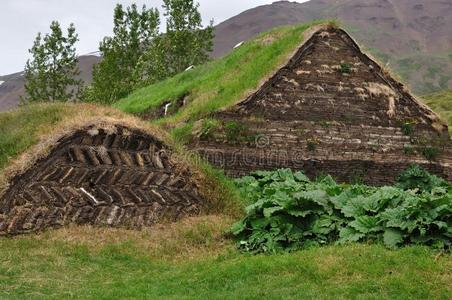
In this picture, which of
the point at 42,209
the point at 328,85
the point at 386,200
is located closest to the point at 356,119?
the point at 328,85

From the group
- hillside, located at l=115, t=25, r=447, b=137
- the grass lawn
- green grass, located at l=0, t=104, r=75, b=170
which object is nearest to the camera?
the grass lawn

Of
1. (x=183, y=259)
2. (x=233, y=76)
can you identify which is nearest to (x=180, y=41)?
(x=233, y=76)

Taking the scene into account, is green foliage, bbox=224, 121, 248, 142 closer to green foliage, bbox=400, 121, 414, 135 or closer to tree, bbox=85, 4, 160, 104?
green foliage, bbox=400, 121, 414, 135

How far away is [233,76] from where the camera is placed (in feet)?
63.1

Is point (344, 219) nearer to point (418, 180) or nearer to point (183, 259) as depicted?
point (183, 259)

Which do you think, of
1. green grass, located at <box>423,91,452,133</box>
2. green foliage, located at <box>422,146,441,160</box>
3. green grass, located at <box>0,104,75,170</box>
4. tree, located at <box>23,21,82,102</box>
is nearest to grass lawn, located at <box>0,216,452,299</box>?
green grass, located at <box>0,104,75,170</box>

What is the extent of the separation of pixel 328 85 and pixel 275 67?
1.87m

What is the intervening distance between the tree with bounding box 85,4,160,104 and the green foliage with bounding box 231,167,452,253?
32.7 m

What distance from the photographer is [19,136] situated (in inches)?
460

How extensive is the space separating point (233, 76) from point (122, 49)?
87.7ft

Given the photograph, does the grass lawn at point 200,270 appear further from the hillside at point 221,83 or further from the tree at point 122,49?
the tree at point 122,49

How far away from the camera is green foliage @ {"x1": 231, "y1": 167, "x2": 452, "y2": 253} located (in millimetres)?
8734

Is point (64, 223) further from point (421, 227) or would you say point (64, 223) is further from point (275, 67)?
point (275, 67)

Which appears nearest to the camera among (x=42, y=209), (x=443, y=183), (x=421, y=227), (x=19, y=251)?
(x=421, y=227)
